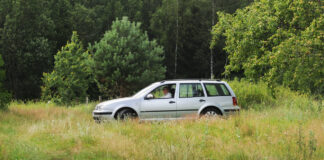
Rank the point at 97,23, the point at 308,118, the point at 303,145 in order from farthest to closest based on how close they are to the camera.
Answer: the point at 97,23, the point at 308,118, the point at 303,145

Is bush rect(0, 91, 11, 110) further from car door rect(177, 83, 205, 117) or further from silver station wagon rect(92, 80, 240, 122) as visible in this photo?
car door rect(177, 83, 205, 117)

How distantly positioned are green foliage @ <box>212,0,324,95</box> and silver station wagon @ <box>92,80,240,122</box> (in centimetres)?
284

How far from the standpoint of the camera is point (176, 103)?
12.5 m

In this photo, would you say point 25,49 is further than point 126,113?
Yes

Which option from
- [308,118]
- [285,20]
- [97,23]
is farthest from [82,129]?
[97,23]

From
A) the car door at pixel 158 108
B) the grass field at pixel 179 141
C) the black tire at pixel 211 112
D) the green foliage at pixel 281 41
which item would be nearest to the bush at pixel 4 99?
the grass field at pixel 179 141

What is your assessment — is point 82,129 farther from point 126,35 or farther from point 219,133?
point 126,35

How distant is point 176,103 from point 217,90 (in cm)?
161

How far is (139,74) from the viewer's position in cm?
4100

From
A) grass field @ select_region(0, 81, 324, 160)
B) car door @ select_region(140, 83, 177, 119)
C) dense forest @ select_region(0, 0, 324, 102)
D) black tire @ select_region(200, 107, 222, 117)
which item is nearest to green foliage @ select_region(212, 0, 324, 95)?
dense forest @ select_region(0, 0, 324, 102)

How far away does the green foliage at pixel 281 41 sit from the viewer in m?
13.2

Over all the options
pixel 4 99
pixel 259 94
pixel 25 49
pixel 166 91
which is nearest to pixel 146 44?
pixel 25 49

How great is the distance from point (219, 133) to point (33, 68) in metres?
38.8

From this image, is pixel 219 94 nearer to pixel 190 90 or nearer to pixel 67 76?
pixel 190 90
